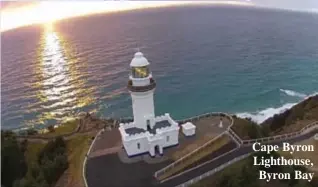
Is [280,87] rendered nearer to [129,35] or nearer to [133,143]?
[133,143]

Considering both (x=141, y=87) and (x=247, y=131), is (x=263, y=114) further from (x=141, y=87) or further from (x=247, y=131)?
(x=141, y=87)

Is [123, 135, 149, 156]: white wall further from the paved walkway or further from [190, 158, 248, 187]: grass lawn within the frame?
[190, 158, 248, 187]: grass lawn

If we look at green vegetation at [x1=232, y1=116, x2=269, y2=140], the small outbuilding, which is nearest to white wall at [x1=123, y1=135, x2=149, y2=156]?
the small outbuilding

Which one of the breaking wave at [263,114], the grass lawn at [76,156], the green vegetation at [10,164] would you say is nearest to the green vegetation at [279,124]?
the breaking wave at [263,114]

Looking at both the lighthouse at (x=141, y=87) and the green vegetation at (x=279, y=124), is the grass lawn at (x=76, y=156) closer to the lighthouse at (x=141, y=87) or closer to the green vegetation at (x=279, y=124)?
the lighthouse at (x=141, y=87)

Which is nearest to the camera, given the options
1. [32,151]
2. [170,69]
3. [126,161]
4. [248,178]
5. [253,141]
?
[248,178]

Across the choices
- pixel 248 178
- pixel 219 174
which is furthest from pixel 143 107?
pixel 248 178
